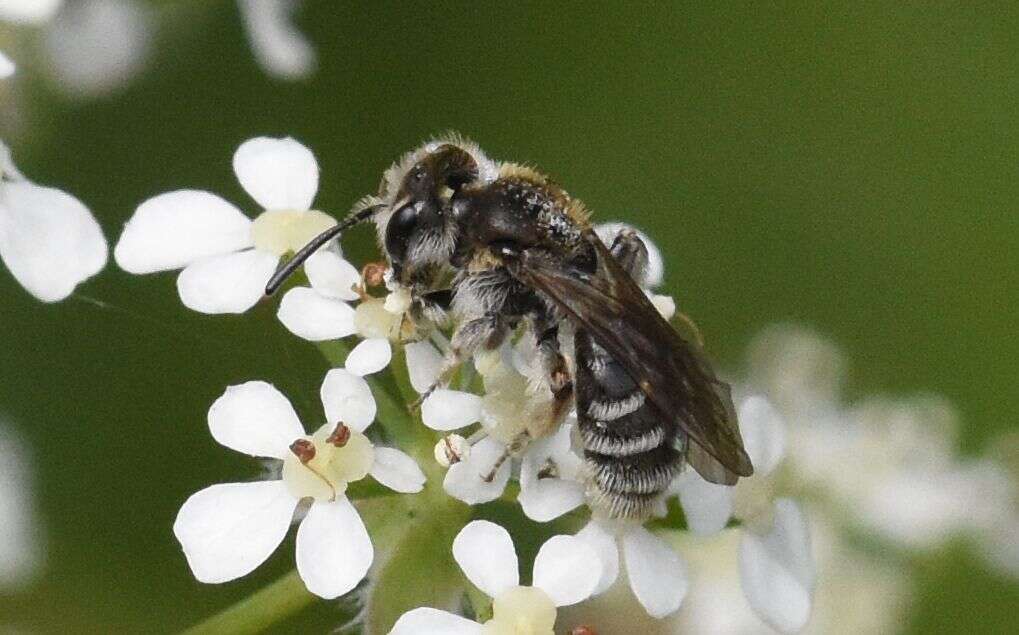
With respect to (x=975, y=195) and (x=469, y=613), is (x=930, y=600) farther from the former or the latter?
(x=469, y=613)

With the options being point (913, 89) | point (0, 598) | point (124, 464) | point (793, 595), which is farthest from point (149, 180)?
point (913, 89)

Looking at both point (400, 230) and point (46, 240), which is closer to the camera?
point (400, 230)

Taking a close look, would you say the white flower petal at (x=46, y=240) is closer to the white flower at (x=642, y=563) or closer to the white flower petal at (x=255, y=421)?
the white flower petal at (x=255, y=421)

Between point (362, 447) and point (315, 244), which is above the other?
point (315, 244)

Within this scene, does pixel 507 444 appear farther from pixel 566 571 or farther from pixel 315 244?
pixel 315 244

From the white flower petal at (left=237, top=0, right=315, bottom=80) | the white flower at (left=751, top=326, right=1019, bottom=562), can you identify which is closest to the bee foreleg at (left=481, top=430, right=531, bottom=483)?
the white flower petal at (left=237, top=0, right=315, bottom=80)

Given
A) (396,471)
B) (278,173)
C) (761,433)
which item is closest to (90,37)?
(278,173)

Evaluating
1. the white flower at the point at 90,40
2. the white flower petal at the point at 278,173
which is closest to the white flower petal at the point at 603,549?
the white flower petal at the point at 278,173
